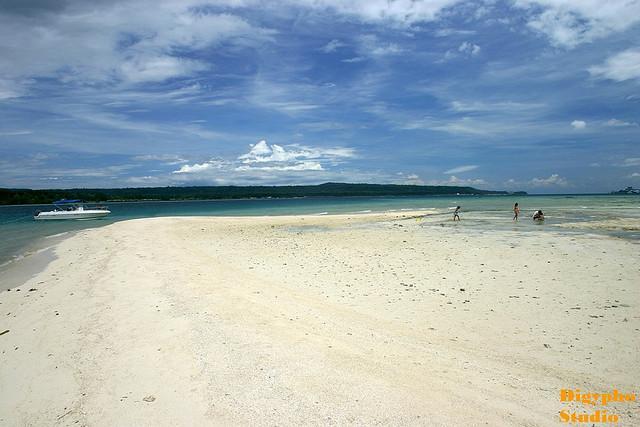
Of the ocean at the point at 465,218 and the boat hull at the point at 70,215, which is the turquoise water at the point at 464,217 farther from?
the boat hull at the point at 70,215

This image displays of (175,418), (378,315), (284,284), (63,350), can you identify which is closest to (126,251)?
(284,284)

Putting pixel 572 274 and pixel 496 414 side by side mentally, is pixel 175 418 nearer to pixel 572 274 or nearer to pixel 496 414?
pixel 496 414

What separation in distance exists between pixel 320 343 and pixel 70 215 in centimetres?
5583

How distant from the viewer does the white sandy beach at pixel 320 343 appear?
434 cm

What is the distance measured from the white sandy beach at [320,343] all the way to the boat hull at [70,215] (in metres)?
44.3

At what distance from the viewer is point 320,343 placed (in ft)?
19.8

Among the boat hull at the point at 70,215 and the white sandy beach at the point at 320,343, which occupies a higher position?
the boat hull at the point at 70,215

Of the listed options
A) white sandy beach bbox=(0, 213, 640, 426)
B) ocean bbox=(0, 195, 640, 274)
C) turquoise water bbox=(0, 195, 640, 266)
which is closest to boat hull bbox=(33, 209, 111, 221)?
turquoise water bbox=(0, 195, 640, 266)

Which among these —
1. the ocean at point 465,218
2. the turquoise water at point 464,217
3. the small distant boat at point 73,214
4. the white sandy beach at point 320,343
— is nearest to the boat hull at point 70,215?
the small distant boat at point 73,214

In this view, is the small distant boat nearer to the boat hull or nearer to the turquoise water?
the boat hull

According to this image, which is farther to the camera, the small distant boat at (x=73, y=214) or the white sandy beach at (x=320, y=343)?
the small distant boat at (x=73, y=214)

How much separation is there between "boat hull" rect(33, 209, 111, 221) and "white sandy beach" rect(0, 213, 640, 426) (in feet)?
145

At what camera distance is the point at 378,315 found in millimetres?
7781

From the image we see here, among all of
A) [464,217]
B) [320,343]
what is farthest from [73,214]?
[320,343]
